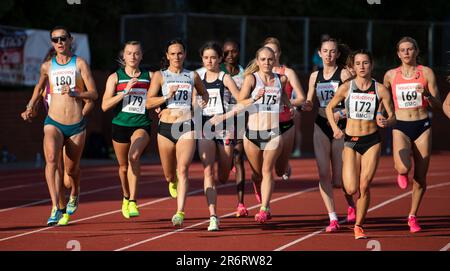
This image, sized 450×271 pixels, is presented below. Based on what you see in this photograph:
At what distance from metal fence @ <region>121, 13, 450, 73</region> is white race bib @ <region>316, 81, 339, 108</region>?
45.5ft

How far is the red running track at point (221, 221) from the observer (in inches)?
440

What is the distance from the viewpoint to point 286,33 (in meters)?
28.4

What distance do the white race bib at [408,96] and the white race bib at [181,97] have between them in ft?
7.51

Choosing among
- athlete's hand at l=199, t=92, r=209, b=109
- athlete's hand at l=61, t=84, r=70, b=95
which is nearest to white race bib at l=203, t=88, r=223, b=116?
athlete's hand at l=199, t=92, r=209, b=109

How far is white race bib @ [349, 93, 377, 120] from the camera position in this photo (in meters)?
11.5

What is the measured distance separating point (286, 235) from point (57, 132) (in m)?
2.83

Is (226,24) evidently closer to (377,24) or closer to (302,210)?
(377,24)

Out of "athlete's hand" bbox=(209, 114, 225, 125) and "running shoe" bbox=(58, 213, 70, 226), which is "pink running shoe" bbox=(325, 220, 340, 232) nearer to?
"athlete's hand" bbox=(209, 114, 225, 125)

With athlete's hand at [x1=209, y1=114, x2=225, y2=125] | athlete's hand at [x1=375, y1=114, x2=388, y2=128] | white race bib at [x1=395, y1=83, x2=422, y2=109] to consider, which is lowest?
athlete's hand at [x1=209, y1=114, x2=225, y2=125]

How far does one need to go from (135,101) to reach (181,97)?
0.96 meters

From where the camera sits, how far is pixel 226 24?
27.8 metres

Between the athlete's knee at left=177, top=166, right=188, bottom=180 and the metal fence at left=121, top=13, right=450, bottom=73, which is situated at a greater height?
the metal fence at left=121, top=13, right=450, bottom=73

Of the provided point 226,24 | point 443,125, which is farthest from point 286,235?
point 443,125

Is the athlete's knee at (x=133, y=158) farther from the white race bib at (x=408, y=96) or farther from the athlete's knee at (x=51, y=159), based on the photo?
the white race bib at (x=408, y=96)
